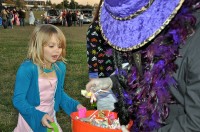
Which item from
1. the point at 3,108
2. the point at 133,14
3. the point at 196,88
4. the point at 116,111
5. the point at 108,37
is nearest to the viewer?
the point at 196,88

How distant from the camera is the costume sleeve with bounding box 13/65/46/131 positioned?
2904 mm

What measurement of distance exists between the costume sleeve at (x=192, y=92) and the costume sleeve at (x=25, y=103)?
164cm

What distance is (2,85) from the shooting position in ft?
23.6

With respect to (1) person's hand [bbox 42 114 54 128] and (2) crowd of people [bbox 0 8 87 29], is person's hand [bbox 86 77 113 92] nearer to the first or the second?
(1) person's hand [bbox 42 114 54 128]

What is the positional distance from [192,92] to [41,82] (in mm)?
1949

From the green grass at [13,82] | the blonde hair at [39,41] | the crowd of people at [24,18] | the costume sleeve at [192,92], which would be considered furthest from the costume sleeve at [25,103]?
the crowd of people at [24,18]

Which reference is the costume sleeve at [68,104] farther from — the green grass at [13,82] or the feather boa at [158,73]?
the green grass at [13,82]

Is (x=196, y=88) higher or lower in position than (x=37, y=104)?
higher

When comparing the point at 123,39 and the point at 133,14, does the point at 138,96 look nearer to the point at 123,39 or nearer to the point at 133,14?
the point at 123,39

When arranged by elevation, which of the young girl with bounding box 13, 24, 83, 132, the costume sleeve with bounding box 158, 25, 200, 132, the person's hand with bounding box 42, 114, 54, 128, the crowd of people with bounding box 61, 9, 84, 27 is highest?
the costume sleeve with bounding box 158, 25, 200, 132

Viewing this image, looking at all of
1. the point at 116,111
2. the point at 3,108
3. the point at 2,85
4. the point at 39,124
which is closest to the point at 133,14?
the point at 116,111

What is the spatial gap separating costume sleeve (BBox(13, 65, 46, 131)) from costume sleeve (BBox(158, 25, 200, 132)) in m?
1.64

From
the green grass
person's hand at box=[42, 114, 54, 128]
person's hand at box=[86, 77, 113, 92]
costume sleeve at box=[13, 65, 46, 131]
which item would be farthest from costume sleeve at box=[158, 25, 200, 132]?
the green grass

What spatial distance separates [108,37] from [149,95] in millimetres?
335
